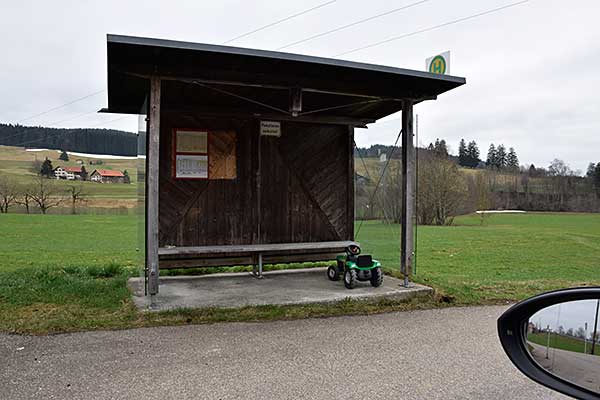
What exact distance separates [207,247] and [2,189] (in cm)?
2098

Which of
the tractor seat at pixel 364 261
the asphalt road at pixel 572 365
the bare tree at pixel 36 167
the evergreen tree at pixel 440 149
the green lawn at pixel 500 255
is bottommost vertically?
the green lawn at pixel 500 255

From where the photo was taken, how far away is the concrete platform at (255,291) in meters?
5.97

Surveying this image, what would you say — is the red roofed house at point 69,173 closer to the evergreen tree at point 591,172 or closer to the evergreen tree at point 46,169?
the evergreen tree at point 46,169

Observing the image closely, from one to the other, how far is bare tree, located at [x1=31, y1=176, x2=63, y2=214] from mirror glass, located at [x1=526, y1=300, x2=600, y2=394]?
25.9 meters

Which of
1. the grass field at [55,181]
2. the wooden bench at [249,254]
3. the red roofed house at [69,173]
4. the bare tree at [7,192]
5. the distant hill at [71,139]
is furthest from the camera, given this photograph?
the bare tree at [7,192]

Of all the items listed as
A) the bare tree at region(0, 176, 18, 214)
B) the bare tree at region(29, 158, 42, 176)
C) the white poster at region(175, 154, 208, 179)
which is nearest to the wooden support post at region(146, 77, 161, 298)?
the white poster at region(175, 154, 208, 179)

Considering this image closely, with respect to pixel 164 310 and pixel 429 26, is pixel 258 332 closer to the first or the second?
pixel 164 310

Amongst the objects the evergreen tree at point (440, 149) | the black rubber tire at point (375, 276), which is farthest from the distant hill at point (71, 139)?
the evergreen tree at point (440, 149)

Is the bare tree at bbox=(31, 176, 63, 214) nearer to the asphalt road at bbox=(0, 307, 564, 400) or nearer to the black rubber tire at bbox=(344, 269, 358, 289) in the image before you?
the black rubber tire at bbox=(344, 269, 358, 289)

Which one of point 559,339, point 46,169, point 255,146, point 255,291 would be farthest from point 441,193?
point 559,339

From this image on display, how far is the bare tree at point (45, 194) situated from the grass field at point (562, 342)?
1019 inches

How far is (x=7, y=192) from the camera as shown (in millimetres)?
24406

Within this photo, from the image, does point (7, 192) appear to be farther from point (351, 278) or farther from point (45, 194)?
point (351, 278)

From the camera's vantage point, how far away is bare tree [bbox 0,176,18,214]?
24.1m
